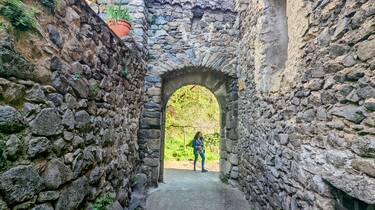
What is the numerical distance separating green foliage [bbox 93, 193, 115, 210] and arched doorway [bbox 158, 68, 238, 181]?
2.43 m

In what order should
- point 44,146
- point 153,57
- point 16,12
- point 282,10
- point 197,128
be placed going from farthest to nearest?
1. point 197,128
2. point 153,57
3. point 282,10
4. point 44,146
5. point 16,12

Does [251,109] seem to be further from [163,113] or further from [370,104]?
[370,104]

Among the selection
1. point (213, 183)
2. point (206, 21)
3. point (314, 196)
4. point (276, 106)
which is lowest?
point (213, 183)

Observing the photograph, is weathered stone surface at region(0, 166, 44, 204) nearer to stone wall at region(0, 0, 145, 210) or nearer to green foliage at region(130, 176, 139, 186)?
stone wall at region(0, 0, 145, 210)

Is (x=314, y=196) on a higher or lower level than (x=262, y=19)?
lower

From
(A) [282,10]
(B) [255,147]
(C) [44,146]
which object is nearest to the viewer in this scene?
(C) [44,146]

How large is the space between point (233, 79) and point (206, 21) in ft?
4.17

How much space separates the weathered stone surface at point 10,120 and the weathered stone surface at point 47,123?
9 cm

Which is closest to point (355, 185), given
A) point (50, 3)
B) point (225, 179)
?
point (50, 3)

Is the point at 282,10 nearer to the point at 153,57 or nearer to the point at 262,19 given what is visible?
the point at 262,19

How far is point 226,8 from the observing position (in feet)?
15.7

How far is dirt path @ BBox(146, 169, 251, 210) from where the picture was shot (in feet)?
12.0

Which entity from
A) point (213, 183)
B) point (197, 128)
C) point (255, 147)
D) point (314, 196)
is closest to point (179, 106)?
point (197, 128)

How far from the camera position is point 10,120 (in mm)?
1147
